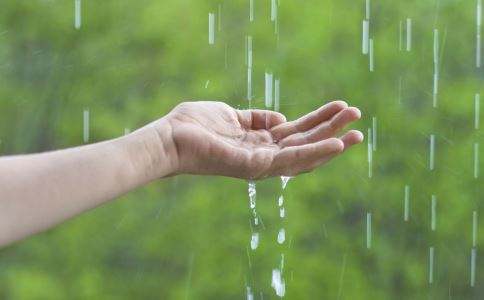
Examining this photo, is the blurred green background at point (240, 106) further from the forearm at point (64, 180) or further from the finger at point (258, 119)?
the forearm at point (64, 180)

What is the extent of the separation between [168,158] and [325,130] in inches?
13.1

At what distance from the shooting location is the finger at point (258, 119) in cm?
182

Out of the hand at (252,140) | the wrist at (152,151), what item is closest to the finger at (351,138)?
the hand at (252,140)

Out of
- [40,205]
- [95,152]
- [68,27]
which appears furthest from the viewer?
[68,27]

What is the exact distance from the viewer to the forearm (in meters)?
1.27

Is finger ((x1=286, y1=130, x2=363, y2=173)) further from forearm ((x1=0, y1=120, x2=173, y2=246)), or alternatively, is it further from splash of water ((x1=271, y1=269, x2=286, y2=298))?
splash of water ((x1=271, y1=269, x2=286, y2=298))

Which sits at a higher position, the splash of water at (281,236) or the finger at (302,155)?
the finger at (302,155)

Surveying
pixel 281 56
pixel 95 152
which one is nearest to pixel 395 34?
pixel 281 56

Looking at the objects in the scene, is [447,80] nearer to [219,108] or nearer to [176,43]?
[176,43]

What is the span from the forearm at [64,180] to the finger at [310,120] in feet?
1.19

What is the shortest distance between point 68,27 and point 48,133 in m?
0.49

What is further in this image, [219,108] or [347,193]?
[347,193]

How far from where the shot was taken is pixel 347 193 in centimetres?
428

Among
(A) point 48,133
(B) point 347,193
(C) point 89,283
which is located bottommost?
(C) point 89,283
